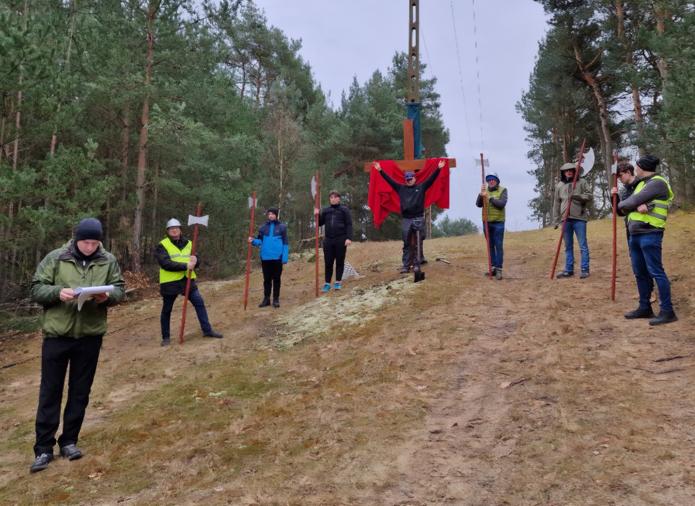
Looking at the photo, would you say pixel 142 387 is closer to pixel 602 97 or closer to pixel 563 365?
pixel 563 365

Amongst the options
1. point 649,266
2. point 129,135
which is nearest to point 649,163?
point 649,266

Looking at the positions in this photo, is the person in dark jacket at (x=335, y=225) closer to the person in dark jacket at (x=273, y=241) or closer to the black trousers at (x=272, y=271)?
the person in dark jacket at (x=273, y=241)

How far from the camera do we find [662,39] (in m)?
13.1

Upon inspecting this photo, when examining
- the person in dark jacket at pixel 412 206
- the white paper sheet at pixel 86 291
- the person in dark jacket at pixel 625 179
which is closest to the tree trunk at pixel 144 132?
the person in dark jacket at pixel 412 206

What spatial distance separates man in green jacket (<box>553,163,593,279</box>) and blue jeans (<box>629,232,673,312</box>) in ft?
7.71

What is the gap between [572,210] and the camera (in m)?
8.50

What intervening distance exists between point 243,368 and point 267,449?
235 cm

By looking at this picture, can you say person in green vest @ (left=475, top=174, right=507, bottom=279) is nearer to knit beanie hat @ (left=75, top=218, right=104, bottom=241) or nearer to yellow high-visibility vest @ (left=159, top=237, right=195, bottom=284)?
yellow high-visibility vest @ (left=159, top=237, right=195, bottom=284)

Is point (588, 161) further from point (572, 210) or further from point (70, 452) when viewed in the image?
point (70, 452)

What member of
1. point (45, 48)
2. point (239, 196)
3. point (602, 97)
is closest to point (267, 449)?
point (45, 48)

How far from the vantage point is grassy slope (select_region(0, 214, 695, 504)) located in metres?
3.18

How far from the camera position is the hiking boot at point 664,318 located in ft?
18.5

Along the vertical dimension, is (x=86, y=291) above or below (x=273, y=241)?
below

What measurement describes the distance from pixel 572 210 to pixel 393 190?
11.8ft
